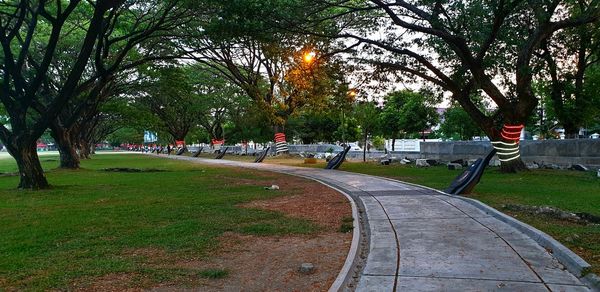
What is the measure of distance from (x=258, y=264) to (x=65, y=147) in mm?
24624

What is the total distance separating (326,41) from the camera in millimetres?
21828

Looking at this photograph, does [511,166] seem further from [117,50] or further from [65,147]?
[65,147]

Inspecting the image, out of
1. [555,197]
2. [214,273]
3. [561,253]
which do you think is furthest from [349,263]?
[555,197]

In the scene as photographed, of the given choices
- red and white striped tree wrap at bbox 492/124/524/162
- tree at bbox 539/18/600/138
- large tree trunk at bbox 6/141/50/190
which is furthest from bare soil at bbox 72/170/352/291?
tree at bbox 539/18/600/138

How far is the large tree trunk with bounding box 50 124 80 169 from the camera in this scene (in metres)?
26.4

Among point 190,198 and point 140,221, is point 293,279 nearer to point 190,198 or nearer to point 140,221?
point 140,221

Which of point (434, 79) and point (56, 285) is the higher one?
point (434, 79)

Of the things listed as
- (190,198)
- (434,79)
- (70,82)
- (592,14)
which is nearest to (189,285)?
(190,198)

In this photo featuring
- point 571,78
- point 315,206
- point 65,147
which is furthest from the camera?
point 65,147

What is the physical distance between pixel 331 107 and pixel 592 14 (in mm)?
14462

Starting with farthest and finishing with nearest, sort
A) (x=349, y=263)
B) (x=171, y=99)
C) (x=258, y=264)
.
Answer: (x=171, y=99) → (x=258, y=264) → (x=349, y=263)

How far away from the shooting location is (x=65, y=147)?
27156mm

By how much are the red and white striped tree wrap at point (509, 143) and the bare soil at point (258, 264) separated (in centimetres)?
1303

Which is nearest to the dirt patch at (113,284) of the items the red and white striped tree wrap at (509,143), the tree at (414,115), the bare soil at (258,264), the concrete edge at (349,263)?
the bare soil at (258,264)
